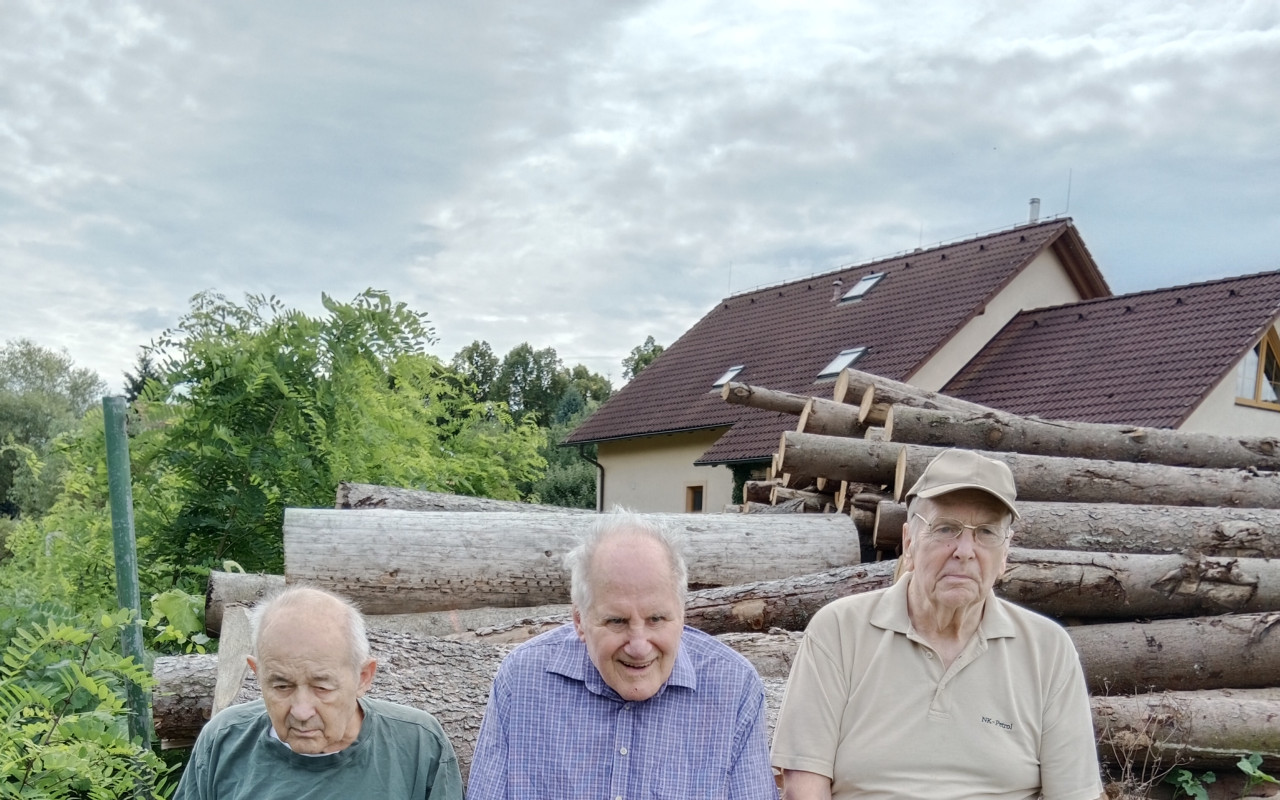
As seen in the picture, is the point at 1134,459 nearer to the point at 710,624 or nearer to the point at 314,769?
the point at 710,624

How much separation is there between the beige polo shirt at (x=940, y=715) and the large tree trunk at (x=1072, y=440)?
12.6ft

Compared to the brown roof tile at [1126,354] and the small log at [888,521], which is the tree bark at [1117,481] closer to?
the small log at [888,521]

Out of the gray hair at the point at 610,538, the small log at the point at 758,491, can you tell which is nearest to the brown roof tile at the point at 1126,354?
the small log at the point at 758,491

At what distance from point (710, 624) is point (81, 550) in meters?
4.64

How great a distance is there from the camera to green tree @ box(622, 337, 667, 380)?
38.2 m

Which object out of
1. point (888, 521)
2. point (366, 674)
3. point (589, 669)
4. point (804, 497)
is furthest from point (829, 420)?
point (366, 674)

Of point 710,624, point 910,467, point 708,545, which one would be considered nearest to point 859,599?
point 710,624

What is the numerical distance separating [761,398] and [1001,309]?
32.5 ft

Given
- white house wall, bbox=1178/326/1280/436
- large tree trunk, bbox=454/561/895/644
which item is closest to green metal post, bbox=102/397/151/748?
large tree trunk, bbox=454/561/895/644

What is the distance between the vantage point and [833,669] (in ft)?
9.64

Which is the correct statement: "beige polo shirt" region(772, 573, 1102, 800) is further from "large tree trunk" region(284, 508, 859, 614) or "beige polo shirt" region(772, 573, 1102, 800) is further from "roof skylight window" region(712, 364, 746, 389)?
"roof skylight window" region(712, 364, 746, 389)

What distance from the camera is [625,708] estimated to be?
2.60 meters

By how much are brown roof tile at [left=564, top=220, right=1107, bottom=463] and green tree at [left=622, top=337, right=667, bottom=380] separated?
14598mm

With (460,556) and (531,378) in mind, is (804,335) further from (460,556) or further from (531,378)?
(531,378)
